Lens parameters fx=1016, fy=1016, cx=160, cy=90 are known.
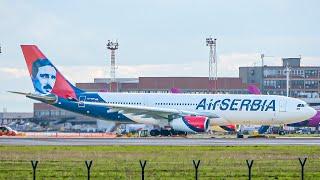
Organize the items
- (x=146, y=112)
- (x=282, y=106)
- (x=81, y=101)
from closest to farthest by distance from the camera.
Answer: (x=282, y=106), (x=146, y=112), (x=81, y=101)

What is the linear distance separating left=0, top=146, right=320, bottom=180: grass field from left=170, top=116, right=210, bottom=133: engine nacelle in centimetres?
2607

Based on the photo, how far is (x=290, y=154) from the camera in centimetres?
5903

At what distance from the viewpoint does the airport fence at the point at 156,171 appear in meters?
42.3

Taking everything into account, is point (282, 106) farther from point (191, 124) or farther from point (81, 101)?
point (81, 101)

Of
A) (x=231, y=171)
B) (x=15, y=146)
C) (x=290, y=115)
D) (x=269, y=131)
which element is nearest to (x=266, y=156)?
(x=231, y=171)

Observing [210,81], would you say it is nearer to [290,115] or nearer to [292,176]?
[290,115]

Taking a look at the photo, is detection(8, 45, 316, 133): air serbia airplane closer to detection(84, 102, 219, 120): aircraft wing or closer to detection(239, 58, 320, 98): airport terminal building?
detection(84, 102, 219, 120): aircraft wing

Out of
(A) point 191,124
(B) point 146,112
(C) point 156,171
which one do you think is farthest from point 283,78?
(C) point 156,171

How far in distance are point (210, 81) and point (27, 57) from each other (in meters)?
76.0

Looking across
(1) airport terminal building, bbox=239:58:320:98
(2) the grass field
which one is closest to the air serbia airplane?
(2) the grass field

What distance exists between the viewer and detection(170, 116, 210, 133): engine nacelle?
307 ft

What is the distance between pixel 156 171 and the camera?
1781 inches

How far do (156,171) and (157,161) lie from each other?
6594 mm

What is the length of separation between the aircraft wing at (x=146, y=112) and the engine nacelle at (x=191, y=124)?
0.95 m
